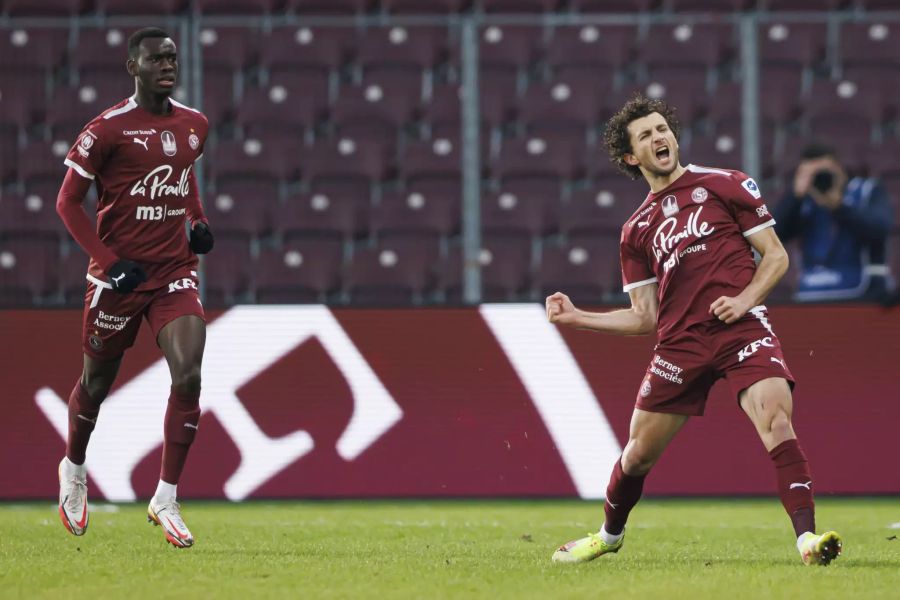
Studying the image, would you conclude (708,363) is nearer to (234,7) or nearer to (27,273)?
(27,273)

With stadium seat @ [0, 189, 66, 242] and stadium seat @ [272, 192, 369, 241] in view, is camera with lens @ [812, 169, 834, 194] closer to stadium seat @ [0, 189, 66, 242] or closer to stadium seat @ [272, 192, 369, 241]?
stadium seat @ [272, 192, 369, 241]

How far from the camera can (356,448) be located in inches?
312

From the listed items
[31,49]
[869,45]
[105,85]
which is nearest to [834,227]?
[869,45]

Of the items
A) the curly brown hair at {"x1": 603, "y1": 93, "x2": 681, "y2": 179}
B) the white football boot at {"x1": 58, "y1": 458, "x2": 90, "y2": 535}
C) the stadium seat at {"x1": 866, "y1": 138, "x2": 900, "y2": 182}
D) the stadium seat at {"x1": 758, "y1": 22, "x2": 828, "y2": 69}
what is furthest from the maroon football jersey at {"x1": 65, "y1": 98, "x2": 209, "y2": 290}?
the stadium seat at {"x1": 758, "y1": 22, "x2": 828, "y2": 69}

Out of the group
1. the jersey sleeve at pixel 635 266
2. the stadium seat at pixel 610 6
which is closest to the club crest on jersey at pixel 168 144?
the jersey sleeve at pixel 635 266

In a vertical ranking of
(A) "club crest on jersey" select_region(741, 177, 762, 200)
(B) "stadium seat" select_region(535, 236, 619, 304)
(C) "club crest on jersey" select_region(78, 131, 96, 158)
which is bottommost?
(B) "stadium seat" select_region(535, 236, 619, 304)

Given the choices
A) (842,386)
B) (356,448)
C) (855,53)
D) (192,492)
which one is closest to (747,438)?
(842,386)

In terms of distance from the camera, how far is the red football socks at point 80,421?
6.29 meters

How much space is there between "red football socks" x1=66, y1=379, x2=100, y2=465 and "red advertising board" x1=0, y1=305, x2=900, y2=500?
1.57 metres

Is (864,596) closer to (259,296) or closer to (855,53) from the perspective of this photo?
(259,296)

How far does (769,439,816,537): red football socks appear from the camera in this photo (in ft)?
16.6

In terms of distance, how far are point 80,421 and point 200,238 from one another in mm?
976

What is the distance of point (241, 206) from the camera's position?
10.9 m

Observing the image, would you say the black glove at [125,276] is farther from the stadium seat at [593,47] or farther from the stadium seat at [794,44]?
the stadium seat at [794,44]
